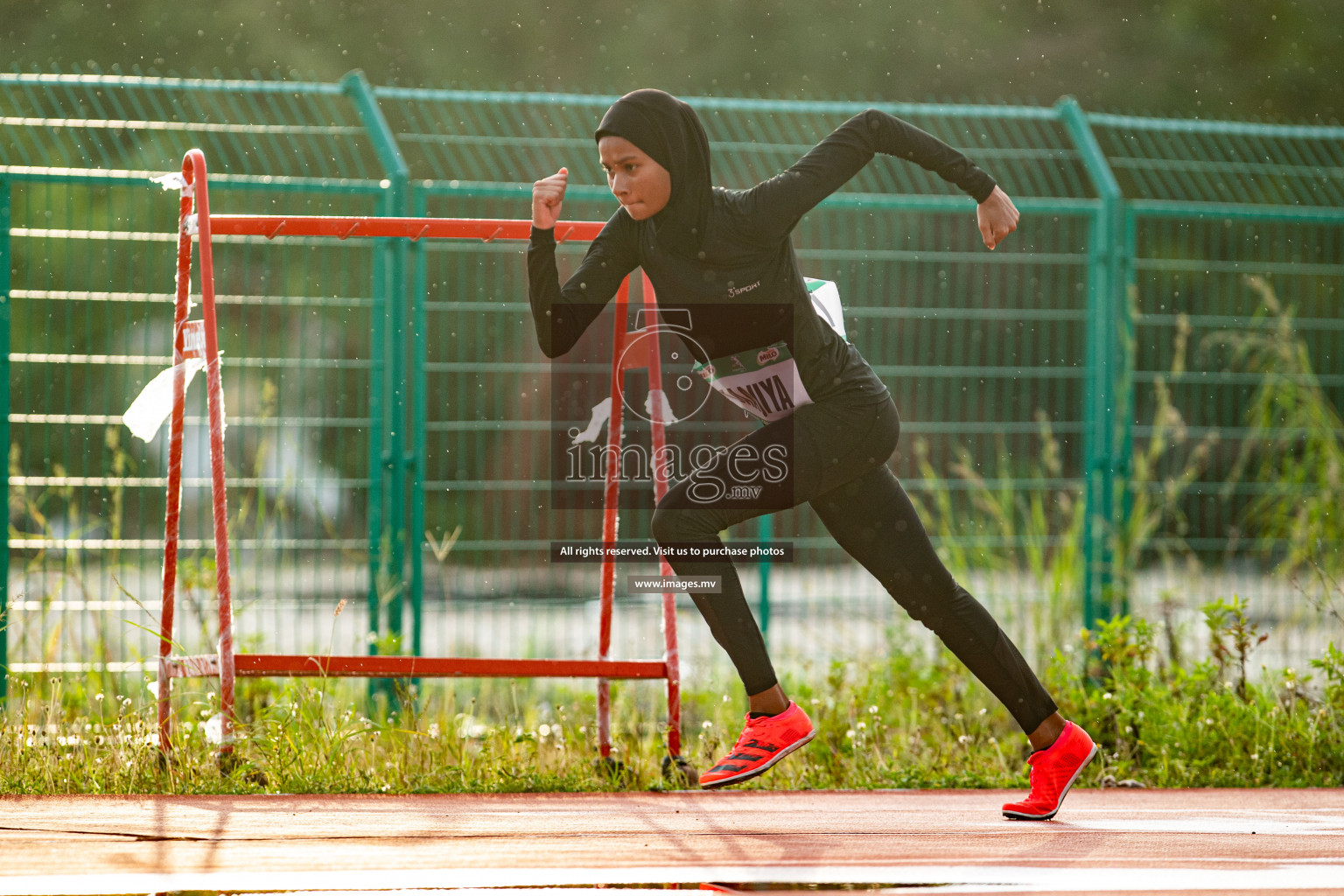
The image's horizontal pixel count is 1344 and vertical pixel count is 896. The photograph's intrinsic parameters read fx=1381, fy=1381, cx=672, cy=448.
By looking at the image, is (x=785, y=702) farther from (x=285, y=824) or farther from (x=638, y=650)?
(x=638, y=650)

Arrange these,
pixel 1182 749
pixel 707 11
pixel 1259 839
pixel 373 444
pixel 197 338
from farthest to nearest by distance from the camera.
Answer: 1. pixel 707 11
2. pixel 373 444
3. pixel 1182 749
4. pixel 197 338
5. pixel 1259 839

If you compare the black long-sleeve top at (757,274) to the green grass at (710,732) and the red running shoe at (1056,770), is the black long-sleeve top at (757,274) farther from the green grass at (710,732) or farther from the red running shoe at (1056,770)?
the green grass at (710,732)

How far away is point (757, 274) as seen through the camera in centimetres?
372

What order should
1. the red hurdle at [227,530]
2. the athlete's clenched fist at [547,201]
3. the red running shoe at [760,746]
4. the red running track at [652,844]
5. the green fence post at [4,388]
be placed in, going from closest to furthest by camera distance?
the red running track at [652,844] → the red running shoe at [760,746] → the athlete's clenched fist at [547,201] → the red hurdle at [227,530] → the green fence post at [4,388]

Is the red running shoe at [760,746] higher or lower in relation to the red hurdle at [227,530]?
lower

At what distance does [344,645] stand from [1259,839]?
11.8ft

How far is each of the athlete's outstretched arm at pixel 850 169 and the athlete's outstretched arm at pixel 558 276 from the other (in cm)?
41

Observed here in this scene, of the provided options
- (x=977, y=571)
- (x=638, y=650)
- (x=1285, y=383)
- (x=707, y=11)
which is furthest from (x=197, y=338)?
(x=707, y=11)

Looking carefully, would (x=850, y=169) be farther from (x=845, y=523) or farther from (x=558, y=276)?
(x=845, y=523)

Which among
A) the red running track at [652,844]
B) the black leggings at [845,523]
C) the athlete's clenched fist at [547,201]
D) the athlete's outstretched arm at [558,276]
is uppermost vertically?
the athlete's clenched fist at [547,201]

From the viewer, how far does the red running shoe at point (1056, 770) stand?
3.76 m

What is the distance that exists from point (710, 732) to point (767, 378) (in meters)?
1.69

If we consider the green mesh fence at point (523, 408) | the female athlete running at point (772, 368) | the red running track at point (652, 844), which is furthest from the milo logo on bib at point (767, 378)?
the green mesh fence at point (523, 408)

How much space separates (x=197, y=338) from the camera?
13.8 feet
